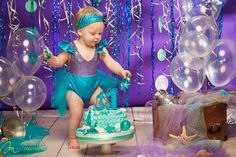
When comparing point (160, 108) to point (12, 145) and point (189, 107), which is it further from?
point (12, 145)

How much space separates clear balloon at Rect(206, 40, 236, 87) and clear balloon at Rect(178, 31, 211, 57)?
70 millimetres

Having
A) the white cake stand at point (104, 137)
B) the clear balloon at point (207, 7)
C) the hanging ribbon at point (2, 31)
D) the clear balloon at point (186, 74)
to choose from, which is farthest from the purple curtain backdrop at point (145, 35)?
the white cake stand at point (104, 137)

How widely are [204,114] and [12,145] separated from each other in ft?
4.24

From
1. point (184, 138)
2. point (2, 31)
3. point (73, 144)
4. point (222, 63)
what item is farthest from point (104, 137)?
point (2, 31)

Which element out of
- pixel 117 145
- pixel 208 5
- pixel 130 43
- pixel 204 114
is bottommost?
pixel 117 145

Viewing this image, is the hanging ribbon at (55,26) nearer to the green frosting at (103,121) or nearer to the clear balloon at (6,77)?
the clear balloon at (6,77)

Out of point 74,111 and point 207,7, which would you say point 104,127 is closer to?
point 74,111

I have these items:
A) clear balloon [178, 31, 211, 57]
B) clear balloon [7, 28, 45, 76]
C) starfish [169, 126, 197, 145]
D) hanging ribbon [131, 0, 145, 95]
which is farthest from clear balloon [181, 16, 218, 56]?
hanging ribbon [131, 0, 145, 95]

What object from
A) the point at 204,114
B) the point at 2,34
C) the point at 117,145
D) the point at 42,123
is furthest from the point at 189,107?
the point at 2,34

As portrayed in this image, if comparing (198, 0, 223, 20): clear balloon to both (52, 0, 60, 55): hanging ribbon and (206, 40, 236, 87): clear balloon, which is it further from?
(52, 0, 60, 55): hanging ribbon

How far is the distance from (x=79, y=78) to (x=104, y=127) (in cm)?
53

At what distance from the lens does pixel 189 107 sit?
3.12 m

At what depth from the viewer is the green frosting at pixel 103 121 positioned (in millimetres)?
2822

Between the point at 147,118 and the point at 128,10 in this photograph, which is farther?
the point at 128,10
